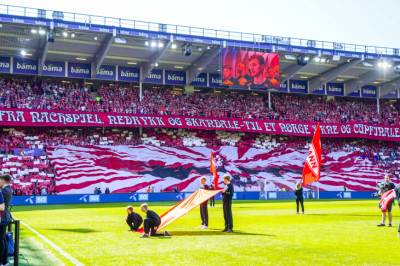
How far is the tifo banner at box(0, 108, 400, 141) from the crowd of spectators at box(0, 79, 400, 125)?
1569 mm

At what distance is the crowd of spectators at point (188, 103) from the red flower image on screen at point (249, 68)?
5568 millimetres

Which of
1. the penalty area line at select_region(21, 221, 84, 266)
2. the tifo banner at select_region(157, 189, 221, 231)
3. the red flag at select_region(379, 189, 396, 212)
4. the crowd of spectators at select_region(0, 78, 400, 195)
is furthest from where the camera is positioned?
the crowd of spectators at select_region(0, 78, 400, 195)

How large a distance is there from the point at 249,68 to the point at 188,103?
8673 millimetres

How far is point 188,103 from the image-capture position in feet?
198

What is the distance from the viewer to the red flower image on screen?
182 feet

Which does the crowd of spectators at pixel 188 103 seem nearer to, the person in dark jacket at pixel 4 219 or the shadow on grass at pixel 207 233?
the shadow on grass at pixel 207 233

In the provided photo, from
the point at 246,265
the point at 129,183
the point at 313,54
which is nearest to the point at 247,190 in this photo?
the point at 129,183

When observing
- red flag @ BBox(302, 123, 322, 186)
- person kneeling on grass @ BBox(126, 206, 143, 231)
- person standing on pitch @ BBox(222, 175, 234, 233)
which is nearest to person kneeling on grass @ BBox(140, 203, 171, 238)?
person kneeling on grass @ BBox(126, 206, 143, 231)

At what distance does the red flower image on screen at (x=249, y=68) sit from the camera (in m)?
55.6

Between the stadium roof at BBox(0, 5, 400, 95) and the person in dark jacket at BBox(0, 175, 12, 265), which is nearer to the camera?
the person in dark jacket at BBox(0, 175, 12, 265)

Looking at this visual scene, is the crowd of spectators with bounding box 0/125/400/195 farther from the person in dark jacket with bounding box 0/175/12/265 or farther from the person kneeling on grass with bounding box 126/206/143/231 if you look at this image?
the person in dark jacket with bounding box 0/175/12/265

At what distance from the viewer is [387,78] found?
70250 millimetres

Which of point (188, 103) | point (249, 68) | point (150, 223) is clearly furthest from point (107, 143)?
point (150, 223)

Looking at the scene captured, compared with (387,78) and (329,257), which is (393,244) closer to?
(329,257)
